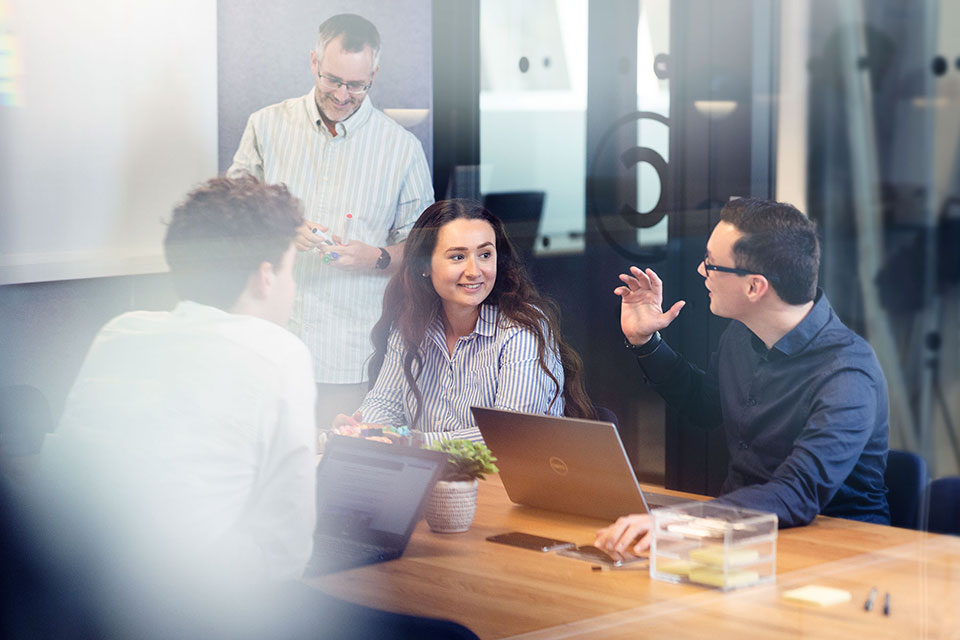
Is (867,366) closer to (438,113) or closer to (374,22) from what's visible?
(438,113)

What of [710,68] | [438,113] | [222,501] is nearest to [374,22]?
[438,113]

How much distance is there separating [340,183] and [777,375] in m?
0.86

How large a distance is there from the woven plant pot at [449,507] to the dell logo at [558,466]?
14 cm

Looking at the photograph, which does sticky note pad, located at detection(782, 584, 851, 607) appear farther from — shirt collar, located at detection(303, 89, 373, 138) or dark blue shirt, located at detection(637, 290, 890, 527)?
shirt collar, located at detection(303, 89, 373, 138)

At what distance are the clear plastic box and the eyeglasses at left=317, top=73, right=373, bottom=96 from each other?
0.72 meters

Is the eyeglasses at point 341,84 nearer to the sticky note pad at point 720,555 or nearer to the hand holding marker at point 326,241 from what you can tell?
the hand holding marker at point 326,241

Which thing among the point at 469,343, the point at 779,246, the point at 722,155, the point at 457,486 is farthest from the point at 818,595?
the point at 469,343

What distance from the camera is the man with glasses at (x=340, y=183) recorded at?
1.43 metres

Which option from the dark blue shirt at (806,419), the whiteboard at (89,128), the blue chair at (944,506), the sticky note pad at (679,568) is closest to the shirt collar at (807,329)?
the dark blue shirt at (806,419)

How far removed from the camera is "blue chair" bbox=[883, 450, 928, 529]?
163cm

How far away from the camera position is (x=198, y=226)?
1.32 meters

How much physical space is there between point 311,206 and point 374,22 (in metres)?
0.30

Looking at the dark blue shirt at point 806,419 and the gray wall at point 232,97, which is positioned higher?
the gray wall at point 232,97

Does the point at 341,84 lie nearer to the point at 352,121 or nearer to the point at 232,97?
the point at 352,121
